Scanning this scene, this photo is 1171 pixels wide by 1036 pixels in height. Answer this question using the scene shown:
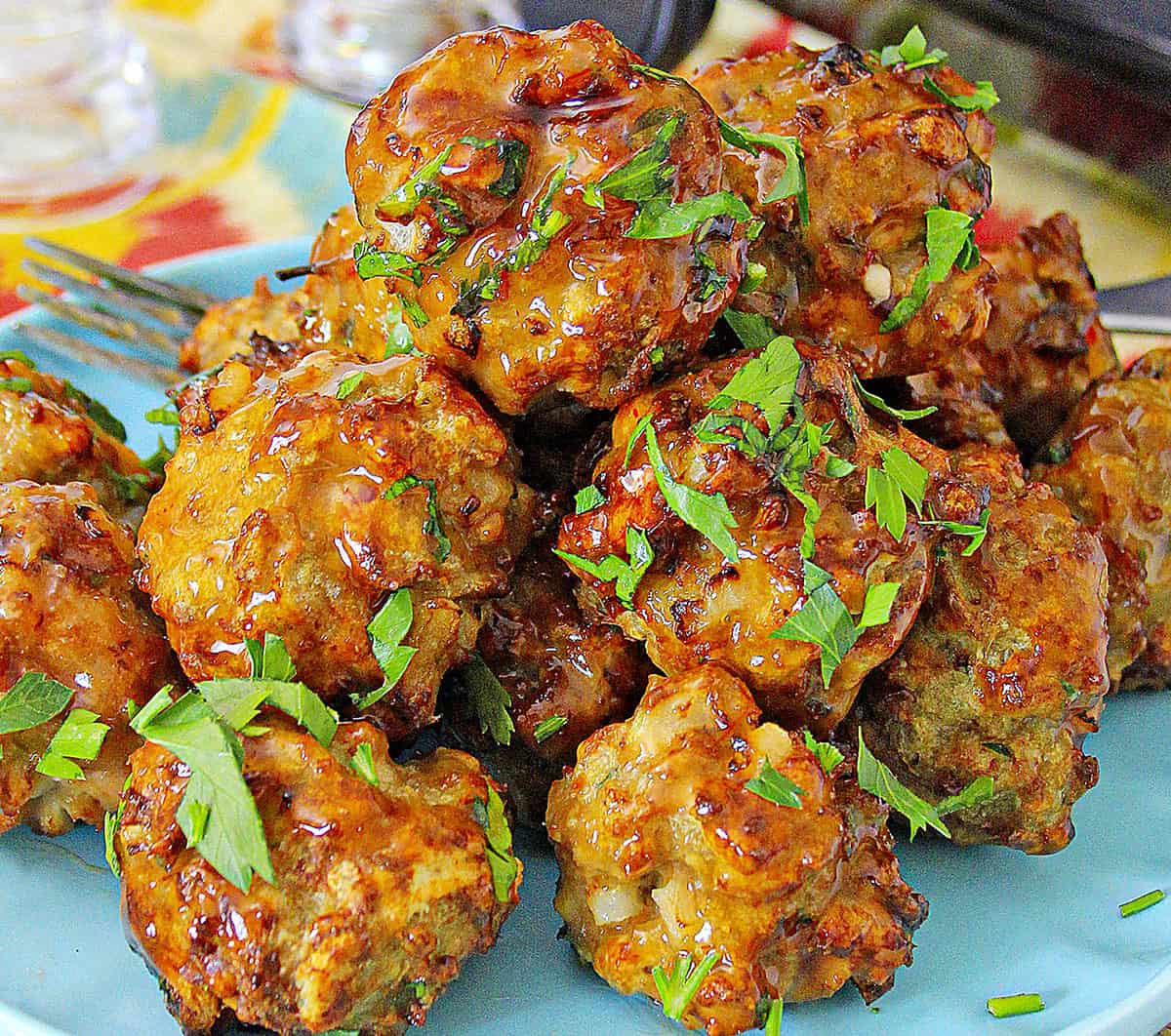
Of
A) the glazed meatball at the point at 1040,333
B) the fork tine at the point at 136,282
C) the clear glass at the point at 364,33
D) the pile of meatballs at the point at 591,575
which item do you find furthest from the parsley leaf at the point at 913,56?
the clear glass at the point at 364,33

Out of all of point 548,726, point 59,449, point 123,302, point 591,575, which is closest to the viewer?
point 591,575

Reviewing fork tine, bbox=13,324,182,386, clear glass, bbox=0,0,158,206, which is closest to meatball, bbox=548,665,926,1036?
fork tine, bbox=13,324,182,386

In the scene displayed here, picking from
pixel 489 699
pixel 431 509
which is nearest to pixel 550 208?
pixel 431 509

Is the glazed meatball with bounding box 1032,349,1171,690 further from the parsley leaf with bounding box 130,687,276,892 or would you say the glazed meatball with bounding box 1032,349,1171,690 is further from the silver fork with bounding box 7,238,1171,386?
the parsley leaf with bounding box 130,687,276,892

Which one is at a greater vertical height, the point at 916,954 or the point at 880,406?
the point at 880,406

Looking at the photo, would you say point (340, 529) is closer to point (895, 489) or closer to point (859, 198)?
point (895, 489)

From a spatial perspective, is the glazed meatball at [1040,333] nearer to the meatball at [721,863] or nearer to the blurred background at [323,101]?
the meatball at [721,863]

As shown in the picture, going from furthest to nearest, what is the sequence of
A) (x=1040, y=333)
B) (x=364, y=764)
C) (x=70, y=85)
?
1. (x=70, y=85)
2. (x=1040, y=333)
3. (x=364, y=764)
